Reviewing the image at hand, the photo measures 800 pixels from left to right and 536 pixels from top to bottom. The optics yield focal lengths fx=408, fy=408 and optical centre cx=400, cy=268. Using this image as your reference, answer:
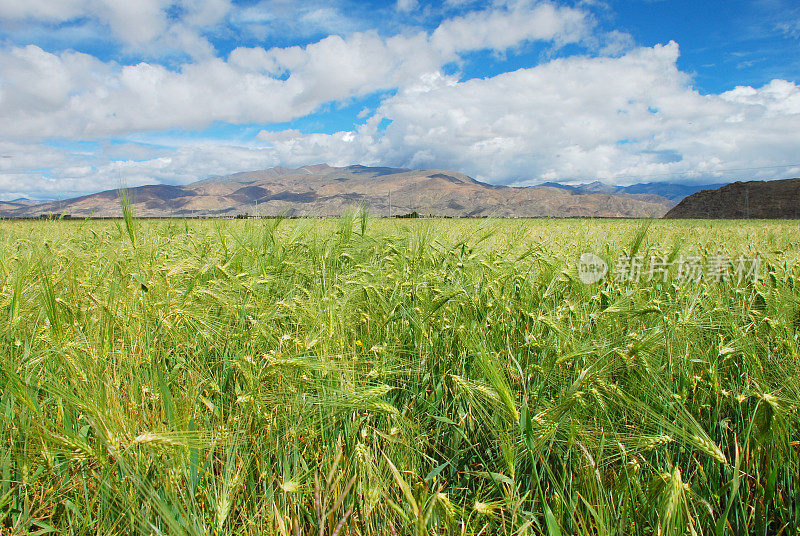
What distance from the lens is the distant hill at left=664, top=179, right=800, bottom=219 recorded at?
51188 millimetres

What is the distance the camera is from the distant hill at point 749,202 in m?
51.2

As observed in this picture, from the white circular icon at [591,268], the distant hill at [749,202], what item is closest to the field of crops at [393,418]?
the white circular icon at [591,268]

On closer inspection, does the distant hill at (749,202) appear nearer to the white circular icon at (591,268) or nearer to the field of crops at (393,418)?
the white circular icon at (591,268)

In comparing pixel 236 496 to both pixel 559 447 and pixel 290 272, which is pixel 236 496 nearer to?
pixel 559 447

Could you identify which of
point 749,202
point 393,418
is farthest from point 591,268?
point 749,202

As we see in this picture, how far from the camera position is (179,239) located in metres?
4.68

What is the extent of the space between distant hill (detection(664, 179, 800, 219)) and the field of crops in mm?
64401

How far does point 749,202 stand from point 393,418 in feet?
235

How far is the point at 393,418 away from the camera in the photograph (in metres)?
1.49

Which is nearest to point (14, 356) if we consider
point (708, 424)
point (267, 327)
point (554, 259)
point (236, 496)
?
point (267, 327)

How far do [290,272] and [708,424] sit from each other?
2353 mm

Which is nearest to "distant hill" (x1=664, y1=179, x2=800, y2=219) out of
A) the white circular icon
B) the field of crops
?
the white circular icon

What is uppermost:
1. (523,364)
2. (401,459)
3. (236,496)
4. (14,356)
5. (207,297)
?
(207,297)

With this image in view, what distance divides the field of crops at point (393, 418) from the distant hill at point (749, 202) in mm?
64401
